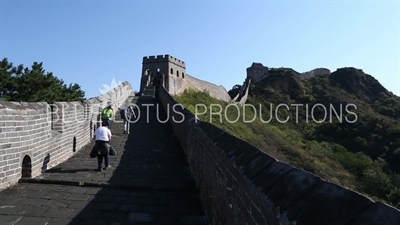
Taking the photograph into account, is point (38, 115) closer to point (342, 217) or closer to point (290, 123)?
point (342, 217)

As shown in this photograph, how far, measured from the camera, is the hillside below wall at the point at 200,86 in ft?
108

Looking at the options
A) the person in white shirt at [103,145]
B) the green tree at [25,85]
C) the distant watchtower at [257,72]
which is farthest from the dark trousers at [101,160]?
the distant watchtower at [257,72]

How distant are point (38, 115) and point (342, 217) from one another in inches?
241

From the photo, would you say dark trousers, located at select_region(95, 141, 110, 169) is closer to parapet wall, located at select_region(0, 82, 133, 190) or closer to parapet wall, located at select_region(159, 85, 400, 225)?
parapet wall, located at select_region(0, 82, 133, 190)

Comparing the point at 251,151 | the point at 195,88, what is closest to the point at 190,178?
the point at 251,151

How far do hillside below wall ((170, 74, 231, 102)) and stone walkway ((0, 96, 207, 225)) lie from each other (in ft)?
75.8

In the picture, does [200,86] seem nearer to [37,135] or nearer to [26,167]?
[37,135]

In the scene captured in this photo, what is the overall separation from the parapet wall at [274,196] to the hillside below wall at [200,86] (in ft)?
88.5

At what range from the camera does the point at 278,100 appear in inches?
2053

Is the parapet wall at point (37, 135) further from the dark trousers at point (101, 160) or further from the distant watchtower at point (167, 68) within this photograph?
the distant watchtower at point (167, 68)

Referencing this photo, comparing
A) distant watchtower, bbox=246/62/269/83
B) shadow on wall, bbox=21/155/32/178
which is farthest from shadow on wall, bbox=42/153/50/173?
distant watchtower, bbox=246/62/269/83

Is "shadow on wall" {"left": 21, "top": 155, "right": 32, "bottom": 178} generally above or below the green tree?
below

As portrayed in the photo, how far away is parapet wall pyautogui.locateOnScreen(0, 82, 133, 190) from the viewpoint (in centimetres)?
513

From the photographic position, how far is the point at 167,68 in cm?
3216
